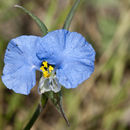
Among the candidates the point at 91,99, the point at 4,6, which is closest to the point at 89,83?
the point at 91,99

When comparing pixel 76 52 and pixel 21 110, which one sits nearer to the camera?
pixel 76 52

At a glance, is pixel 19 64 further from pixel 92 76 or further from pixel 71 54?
pixel 92 76

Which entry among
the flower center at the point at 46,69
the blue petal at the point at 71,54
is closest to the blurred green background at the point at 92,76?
the flower center at the point at 46,69

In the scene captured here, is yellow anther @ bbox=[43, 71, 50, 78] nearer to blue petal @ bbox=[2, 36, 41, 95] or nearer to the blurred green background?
blue petal @ bbox=[2, 36, 41, 95]

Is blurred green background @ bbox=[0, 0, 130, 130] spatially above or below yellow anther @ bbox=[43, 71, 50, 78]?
below

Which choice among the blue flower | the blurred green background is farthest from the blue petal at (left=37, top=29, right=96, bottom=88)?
the blurred green background

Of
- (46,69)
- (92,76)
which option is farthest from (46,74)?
(92,76)

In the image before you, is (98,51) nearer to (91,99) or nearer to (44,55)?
(91,99)
